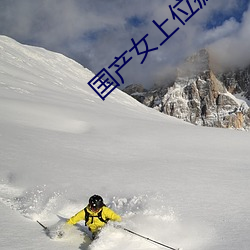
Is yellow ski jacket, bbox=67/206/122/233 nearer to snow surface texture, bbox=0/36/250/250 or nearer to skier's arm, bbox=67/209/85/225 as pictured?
skier's arm, bbox=67/209/85/225

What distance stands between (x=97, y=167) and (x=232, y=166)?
14.3 ft

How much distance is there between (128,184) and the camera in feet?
26.6

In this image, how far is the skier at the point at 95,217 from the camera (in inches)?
229

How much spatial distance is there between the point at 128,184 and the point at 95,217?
228cm

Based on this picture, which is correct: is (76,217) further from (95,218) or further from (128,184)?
(128,184)

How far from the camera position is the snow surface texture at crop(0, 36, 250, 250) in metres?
5.50

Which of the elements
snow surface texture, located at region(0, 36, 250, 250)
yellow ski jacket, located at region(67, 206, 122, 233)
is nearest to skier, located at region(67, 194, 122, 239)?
yellow ski jacket, located at region(67, 206, 122, 233)

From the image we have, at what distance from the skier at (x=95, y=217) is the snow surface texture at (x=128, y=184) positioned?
0.20 meters

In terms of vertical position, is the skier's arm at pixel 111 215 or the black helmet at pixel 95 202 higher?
the black helmet at pixel 95 202

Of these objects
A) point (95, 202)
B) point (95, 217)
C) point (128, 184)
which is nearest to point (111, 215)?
point (95, 217)

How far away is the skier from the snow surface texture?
0.66ft

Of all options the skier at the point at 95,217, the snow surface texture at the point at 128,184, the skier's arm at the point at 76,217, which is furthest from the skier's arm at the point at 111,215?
the skier's arm at the point at 76,217

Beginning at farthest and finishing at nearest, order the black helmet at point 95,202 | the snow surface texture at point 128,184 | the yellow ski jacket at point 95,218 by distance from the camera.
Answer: the yellow ski jacket at point 95,218 → the black helmet at point 95,202 → the snow surface texture at point 128,184

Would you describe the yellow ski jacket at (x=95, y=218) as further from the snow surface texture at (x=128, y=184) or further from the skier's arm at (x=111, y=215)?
the snow surface texture at (x=128, y=184)
